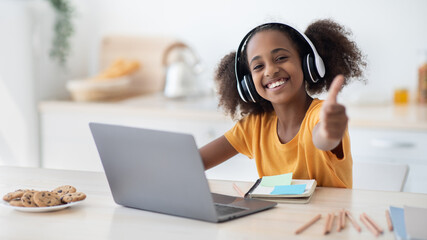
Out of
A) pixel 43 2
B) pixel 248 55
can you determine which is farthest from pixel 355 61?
pixel 43 2

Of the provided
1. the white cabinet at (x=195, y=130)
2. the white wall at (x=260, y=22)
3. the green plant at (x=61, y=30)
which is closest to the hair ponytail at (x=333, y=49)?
the white cabinet at (x=195, y=130)

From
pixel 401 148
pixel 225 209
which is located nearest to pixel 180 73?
pixel 401 148

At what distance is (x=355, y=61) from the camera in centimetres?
159

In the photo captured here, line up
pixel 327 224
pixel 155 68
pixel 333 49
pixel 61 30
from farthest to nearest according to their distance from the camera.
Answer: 1. pixel 155 68
2. pixel 61 30
3. pixel 333 49
4. pixel 327 224

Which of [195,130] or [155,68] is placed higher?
[155,68]

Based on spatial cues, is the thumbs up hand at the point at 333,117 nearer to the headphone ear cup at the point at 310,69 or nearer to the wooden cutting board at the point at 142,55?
the headphone ear cup at the point at 310,69

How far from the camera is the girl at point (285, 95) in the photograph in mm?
1452

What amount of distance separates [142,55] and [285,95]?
73.9 inches

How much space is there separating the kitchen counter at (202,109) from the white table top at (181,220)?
3.71ft

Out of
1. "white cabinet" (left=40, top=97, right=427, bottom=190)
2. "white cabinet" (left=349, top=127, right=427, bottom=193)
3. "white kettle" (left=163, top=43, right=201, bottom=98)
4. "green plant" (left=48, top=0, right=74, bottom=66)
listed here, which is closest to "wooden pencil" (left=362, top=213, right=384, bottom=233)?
"white cabinet" (left=40, top=97, right=427, bottom=190)

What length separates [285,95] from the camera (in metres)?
1.47

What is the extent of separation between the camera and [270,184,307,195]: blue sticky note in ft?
4.01

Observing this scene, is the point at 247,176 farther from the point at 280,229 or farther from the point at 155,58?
the point at 280,229

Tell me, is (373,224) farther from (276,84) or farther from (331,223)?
(276,84)
